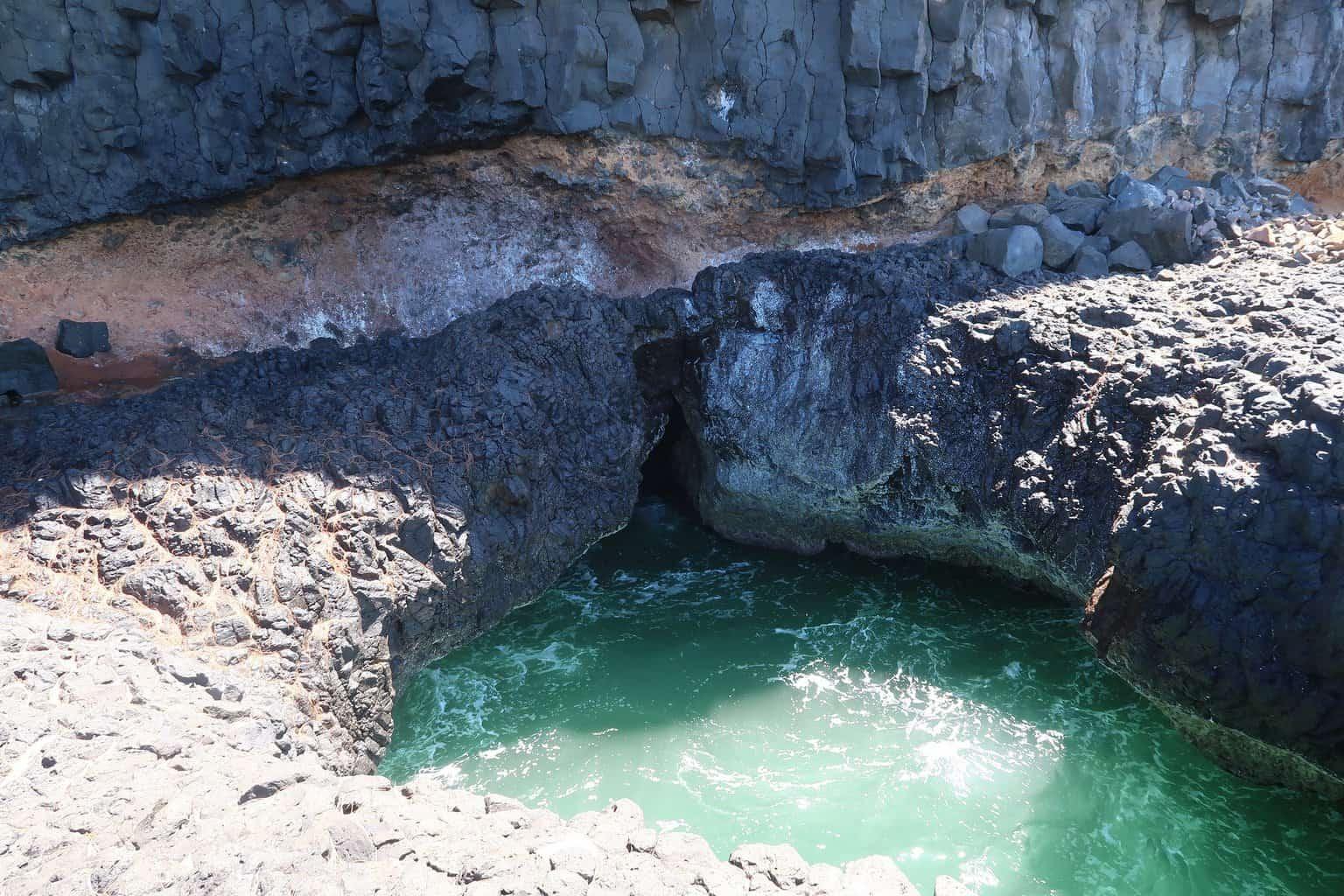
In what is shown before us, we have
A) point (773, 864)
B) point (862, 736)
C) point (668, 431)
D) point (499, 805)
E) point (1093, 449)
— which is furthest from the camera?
point (668, 431)

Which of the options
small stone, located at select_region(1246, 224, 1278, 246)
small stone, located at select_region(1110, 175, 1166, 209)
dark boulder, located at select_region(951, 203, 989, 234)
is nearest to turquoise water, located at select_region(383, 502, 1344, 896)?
dark boulder, located at select_region(951, 203, 989, 234)

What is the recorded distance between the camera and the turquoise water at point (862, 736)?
21.2 feet

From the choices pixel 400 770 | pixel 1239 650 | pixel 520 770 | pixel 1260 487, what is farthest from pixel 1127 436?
pixel 400 770

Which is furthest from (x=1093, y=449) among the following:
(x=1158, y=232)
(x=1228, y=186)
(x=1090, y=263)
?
(x=1228, y=186)

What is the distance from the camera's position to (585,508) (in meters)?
9.04

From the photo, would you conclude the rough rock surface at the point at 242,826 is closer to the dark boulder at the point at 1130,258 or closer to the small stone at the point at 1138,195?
the dark boulder at the point at 1130,258

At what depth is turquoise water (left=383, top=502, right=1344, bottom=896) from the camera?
6.47 m

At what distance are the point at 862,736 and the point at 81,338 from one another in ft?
24.2

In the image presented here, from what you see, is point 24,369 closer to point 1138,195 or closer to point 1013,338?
point 1013,338

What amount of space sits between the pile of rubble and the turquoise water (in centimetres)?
307

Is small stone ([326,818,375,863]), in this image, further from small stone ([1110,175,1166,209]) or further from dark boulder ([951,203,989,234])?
small stone ([1110,175,1166,209])

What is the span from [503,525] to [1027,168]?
6419 mm

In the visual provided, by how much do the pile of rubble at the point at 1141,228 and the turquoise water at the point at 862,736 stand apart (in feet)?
10.1

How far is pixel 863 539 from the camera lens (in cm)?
959
